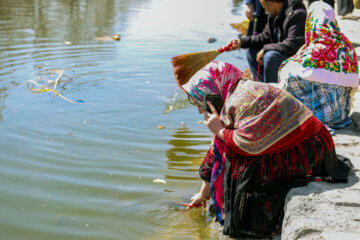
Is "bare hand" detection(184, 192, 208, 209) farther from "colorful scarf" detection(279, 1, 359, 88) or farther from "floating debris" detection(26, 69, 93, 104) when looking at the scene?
"floating debris" detection(26, 69, 93, 104)

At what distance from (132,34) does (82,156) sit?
6241mm

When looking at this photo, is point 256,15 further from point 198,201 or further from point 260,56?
point 198,201

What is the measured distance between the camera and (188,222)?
3148 millimetres

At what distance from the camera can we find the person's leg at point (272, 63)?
478 cm

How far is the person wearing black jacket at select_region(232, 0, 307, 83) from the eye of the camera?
4.71m

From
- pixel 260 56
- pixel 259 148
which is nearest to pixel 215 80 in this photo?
pixel 259 148

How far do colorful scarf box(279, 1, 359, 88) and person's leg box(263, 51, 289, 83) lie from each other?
85 cm

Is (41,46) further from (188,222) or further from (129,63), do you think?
(188,222)

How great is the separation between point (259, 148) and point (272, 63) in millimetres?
2446

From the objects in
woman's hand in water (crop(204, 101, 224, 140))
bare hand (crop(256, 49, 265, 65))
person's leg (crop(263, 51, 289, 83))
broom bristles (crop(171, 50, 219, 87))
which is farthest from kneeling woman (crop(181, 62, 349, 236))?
bare hand (crop(256, 49, 265, 65))

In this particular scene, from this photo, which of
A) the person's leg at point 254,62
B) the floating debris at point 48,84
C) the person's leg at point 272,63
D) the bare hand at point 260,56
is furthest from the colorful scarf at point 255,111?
the floating debris at point 48,84

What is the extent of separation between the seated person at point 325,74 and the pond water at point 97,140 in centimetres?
116

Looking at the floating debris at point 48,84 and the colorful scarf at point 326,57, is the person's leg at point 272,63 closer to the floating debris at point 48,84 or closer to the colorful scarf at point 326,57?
the colorful scarf at point 326,57

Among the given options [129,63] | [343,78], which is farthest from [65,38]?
[343,78]
